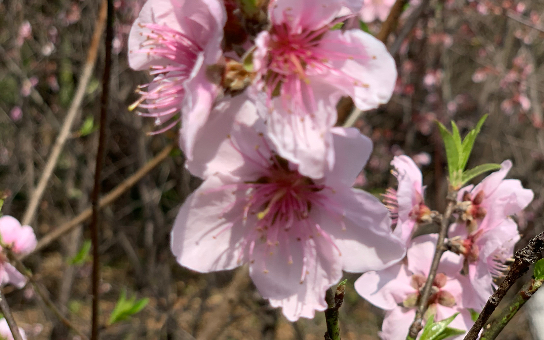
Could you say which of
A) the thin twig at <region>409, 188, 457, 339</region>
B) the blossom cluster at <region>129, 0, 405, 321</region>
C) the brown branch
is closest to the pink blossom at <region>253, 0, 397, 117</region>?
the blossom cluster at <region>129, 0, 405, 321</region>

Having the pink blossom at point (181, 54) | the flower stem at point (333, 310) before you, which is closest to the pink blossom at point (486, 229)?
the flower stem at point (333, 310)

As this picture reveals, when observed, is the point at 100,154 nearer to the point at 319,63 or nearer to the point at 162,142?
the point at 319,63

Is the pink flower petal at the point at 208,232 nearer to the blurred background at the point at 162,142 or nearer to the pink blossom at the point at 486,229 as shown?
the pink blossom at the point at 486,229

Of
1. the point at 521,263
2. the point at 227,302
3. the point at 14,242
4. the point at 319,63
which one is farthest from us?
the point at 227,302

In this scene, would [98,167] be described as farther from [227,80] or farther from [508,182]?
[508,182]

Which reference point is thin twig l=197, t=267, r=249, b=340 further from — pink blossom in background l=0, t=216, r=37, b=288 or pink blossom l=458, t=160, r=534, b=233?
pink blossom l=458, t=160, r=534, b=233

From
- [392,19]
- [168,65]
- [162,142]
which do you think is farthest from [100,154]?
[162,142]

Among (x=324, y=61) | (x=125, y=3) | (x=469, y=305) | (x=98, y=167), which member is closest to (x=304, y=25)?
(x=324, y=61)
